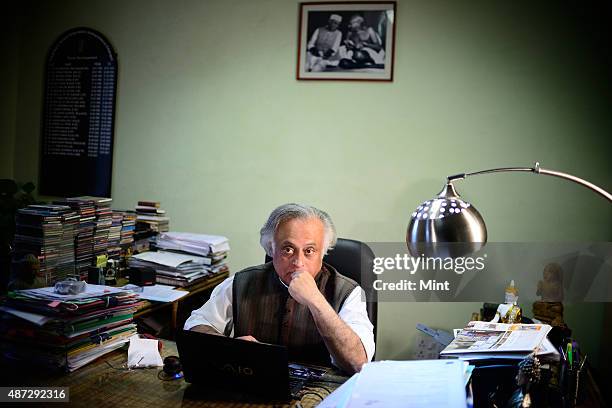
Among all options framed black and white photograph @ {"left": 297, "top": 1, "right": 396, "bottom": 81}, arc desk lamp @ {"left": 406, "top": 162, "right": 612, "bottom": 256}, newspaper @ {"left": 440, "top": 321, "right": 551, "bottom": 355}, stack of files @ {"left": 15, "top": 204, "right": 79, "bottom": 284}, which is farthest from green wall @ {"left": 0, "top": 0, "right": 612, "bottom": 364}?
arc desk lamp @ {"left": 406, "top": 162, "right": 612, "bottom": 256}

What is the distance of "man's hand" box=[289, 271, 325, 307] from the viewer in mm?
1769

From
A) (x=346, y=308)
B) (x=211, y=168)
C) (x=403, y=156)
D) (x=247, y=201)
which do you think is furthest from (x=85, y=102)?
(x=346, y=308)

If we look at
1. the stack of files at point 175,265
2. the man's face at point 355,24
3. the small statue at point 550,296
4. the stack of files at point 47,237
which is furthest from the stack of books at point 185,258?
the small statue at point 550,296

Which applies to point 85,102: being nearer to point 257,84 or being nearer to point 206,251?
point 257,84

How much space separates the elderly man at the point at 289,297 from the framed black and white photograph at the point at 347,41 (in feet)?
4.49

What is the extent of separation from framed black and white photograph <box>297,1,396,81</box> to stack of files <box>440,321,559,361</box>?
1764mm

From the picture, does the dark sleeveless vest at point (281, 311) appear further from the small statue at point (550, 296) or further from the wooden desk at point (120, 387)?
the small statue at point (550, 296)

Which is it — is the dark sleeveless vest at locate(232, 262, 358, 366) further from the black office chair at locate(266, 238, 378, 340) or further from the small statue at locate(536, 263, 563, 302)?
the small statue at locate(536, 263, 563, 302)

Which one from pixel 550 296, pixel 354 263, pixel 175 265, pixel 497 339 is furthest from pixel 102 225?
pixel 550 296

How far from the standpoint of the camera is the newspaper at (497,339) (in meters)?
1.47

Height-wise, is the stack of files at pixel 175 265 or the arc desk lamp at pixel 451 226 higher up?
the arc desk lamp at pixel 451 226

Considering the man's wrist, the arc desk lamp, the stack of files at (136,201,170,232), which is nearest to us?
the arc desk lamp

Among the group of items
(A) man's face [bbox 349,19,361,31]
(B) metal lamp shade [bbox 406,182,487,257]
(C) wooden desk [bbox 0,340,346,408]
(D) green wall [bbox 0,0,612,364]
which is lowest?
(C) wooden desk [bbox 0,340,346,408]

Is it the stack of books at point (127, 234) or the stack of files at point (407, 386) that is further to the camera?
the stack of books at point (127, 234)
